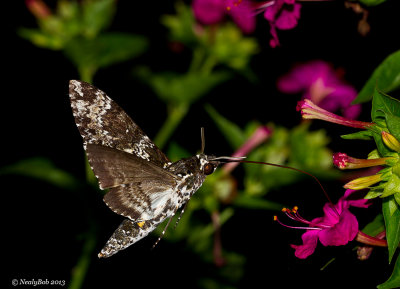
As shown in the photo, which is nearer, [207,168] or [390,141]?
[390,141]

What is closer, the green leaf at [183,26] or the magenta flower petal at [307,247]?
the magenta flower petal at [307,247]

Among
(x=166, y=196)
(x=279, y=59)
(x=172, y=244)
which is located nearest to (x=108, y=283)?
(x=172, y=244)

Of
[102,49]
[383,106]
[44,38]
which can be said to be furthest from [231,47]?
→ [383,106]

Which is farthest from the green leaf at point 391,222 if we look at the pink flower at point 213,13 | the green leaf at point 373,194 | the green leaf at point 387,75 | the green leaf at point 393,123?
the pink flower at point 213,13

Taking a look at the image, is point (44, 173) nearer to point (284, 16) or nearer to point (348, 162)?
point (284, 16)

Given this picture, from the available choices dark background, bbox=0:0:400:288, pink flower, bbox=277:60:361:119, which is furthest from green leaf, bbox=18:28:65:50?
pink flower, bbox=277:60:361:119

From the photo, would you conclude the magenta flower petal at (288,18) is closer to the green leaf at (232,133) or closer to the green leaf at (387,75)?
the green leaf at (387,75)

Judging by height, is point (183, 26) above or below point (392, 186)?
above
